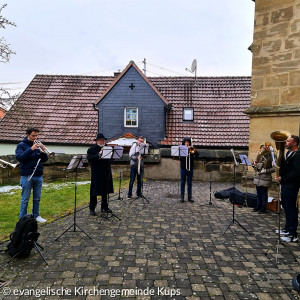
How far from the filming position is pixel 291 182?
204 inches

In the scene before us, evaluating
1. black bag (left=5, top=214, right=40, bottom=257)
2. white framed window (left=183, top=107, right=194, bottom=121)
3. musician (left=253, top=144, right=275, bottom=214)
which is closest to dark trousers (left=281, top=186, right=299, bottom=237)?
musician (left=253, top=144, right=275, bottom=214)

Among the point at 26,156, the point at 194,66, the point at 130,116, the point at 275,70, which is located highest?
the point at 194,66

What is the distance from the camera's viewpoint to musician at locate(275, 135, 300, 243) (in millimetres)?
5066

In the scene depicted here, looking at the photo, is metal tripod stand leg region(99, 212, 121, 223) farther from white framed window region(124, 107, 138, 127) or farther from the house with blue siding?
white framed window region(124, 107, 138, 127)

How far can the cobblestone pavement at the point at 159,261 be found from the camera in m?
3.33

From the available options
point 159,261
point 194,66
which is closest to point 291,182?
point 159,261

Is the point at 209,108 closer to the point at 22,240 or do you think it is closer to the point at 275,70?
the point at 275,70

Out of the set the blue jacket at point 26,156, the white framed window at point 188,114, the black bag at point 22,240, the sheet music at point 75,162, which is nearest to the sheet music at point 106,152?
the sheet music at point 75,162

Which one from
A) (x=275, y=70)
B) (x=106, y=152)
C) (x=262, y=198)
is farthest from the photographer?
(x=275, y=70)

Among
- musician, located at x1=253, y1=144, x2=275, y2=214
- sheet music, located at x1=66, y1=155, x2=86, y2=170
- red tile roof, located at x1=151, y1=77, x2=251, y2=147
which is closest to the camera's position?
sheet music, located at x1=66, y1=155, x2=86, y2=170

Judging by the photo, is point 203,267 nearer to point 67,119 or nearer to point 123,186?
point 123,186

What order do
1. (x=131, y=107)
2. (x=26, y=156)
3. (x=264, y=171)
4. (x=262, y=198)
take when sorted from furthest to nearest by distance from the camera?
(x=131, y=107) → (x=262, y=198) → (x=264, y=171) → (x=26, y=156)

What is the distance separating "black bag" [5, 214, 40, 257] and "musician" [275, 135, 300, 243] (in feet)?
15.2

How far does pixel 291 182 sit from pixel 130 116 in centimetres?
1578
